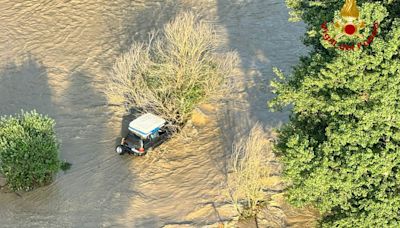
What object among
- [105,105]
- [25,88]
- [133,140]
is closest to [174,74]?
[133,140]

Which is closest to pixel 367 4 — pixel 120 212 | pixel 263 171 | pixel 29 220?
pixel 263 171

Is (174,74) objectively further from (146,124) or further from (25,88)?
(25,88)

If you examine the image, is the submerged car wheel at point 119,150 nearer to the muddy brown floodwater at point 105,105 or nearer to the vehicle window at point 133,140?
the muddy brown floodwater at point 105,105

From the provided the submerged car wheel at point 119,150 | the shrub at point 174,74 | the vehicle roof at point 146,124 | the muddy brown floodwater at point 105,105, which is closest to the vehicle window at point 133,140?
the vehicle roof at point 146,124

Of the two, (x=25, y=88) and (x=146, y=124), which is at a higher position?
(x=146, y=124)

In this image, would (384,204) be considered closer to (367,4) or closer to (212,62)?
(367,4)

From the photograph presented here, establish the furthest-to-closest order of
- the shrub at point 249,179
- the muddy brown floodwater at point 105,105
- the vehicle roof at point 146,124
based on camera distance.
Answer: the vehicle roof at point 146,124 < the muddy brown floodwater at point 105,105 < the shrub at point 249,179
